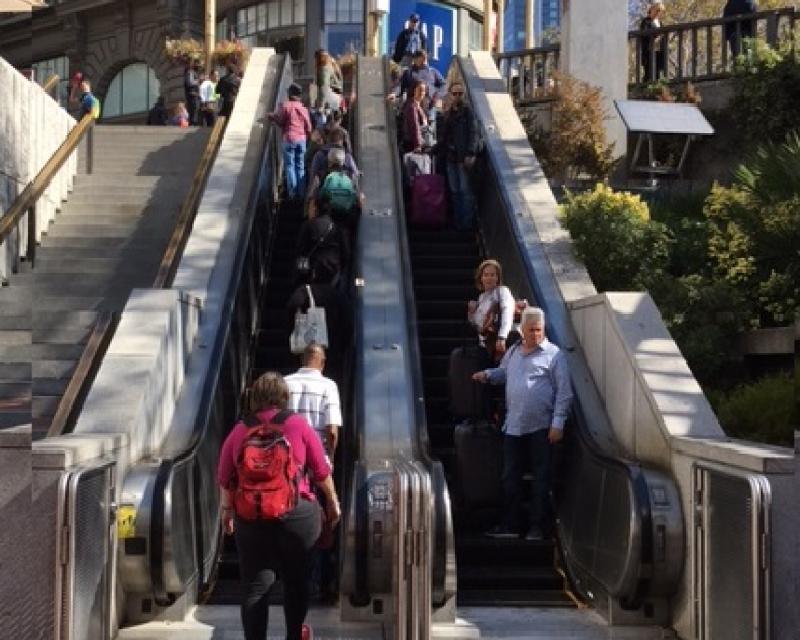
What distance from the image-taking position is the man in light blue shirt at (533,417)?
29.3 feet

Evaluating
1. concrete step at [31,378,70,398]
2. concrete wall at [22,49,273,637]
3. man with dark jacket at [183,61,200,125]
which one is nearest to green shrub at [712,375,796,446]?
concrete wall at [22,49,273,637]

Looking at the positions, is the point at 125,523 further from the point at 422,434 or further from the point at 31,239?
the point at 31,239

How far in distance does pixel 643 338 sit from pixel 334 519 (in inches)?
103

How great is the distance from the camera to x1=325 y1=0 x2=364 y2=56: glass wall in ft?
133

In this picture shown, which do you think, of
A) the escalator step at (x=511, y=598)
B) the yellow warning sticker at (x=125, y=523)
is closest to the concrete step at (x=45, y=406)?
the yellow warning sticker at (x=125, y=523)

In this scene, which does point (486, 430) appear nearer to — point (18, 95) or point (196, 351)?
point (196, 351)

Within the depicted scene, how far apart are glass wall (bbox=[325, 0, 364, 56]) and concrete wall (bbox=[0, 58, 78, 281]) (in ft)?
75.1

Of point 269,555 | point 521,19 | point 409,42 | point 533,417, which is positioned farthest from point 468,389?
point 521,19

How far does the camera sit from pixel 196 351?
10016 millimetres

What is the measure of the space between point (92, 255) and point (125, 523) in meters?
8.51

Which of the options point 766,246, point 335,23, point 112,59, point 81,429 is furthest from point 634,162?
point 112,59

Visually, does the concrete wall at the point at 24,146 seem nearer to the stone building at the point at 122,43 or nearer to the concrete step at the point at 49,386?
the concrete step at the point at 49,386

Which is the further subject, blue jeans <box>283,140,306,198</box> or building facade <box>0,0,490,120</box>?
building facade <box>0,0,490,120</box>

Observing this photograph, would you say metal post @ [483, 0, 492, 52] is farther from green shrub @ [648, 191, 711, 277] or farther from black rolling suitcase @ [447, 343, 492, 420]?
black rolling suitcase @ [447, 343, 492, 420]
